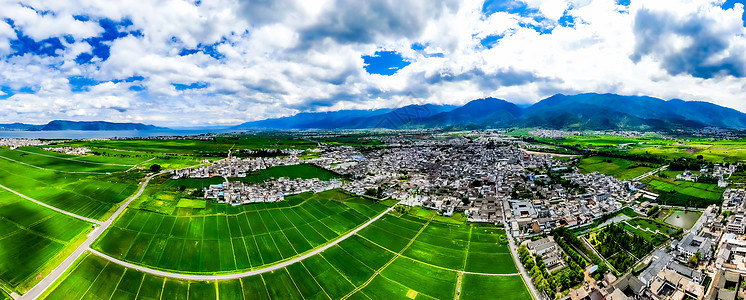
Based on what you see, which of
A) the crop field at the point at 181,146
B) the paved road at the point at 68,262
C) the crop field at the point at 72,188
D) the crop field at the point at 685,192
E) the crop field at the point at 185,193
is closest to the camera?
the paved road at the point at 68,262

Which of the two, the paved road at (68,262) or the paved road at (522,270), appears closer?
the paved road at (522,270)

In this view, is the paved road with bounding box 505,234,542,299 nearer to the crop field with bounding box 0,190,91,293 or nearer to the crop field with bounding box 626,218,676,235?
the crop field with bounding box 626,218,676,235

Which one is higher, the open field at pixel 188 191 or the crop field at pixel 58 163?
the crop field at pixel 58 163

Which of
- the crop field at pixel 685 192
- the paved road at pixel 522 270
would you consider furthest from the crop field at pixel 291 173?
the crop field at pixel 685 192

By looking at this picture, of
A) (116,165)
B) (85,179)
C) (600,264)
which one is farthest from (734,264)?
(116,165)

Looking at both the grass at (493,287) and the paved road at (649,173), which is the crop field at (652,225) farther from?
the paved road at (649,173)

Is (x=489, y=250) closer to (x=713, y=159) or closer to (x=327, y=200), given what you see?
(x=327, y=200)
